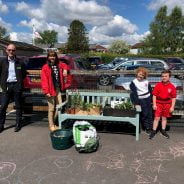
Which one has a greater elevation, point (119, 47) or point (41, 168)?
point (119, 47)

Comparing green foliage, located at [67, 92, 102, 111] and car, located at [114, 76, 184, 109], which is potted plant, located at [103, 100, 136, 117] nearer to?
green foliage, located at [67, 92, 102, 111]

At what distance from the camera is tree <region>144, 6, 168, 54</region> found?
60812 millimetres

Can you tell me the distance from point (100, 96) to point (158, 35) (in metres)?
57.1

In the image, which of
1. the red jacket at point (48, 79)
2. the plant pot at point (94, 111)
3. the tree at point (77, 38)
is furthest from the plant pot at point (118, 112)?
the tree at point (77, 38)

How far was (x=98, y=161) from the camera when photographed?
4906 mm

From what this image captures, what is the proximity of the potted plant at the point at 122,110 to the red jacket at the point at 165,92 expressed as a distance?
1.95 ft

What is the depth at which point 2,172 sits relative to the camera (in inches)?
177

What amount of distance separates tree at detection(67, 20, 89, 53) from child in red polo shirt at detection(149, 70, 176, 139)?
66.5 m

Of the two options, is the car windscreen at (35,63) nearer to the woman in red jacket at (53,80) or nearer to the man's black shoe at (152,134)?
the woman in red jacket at (53,80)

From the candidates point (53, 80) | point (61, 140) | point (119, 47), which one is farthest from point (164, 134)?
point (119, 47)

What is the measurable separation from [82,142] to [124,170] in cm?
97

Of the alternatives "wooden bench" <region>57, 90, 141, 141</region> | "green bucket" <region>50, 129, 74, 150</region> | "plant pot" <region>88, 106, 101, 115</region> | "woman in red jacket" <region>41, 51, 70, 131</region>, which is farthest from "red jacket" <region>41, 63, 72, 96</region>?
"green bucket" <region>50, 129, 74, 150</region>

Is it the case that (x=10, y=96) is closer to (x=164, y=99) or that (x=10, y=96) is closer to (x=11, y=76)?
(x=11, y=76)

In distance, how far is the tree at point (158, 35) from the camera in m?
60.8
